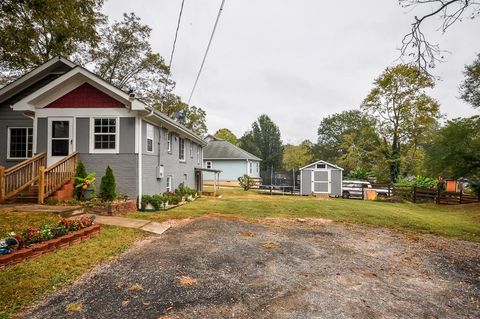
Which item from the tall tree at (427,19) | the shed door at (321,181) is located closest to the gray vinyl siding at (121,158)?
the tall tree at (427,19)

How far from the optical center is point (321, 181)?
21531 mm

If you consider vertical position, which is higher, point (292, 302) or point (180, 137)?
point (180, 137)

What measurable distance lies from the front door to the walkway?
3852 millimetres

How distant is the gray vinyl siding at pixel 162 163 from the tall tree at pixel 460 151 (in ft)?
56.4

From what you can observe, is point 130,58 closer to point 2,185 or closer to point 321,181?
point 2,185

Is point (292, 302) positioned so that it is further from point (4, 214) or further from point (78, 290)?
point (4, 214)

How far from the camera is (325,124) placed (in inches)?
2574

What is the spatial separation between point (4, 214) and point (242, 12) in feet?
30.9

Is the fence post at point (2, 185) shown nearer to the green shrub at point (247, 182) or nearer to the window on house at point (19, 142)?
the window on house at point (19, 142)

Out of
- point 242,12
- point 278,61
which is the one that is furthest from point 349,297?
point 278,61

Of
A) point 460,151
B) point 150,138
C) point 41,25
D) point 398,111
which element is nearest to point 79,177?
point 150,138

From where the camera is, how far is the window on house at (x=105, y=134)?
405 inches

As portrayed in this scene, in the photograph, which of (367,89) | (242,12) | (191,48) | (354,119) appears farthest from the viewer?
(354,119)

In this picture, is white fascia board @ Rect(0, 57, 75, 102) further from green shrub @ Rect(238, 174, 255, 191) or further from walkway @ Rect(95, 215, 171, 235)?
green shrub @ Rect(238, 174, 255, 191)
